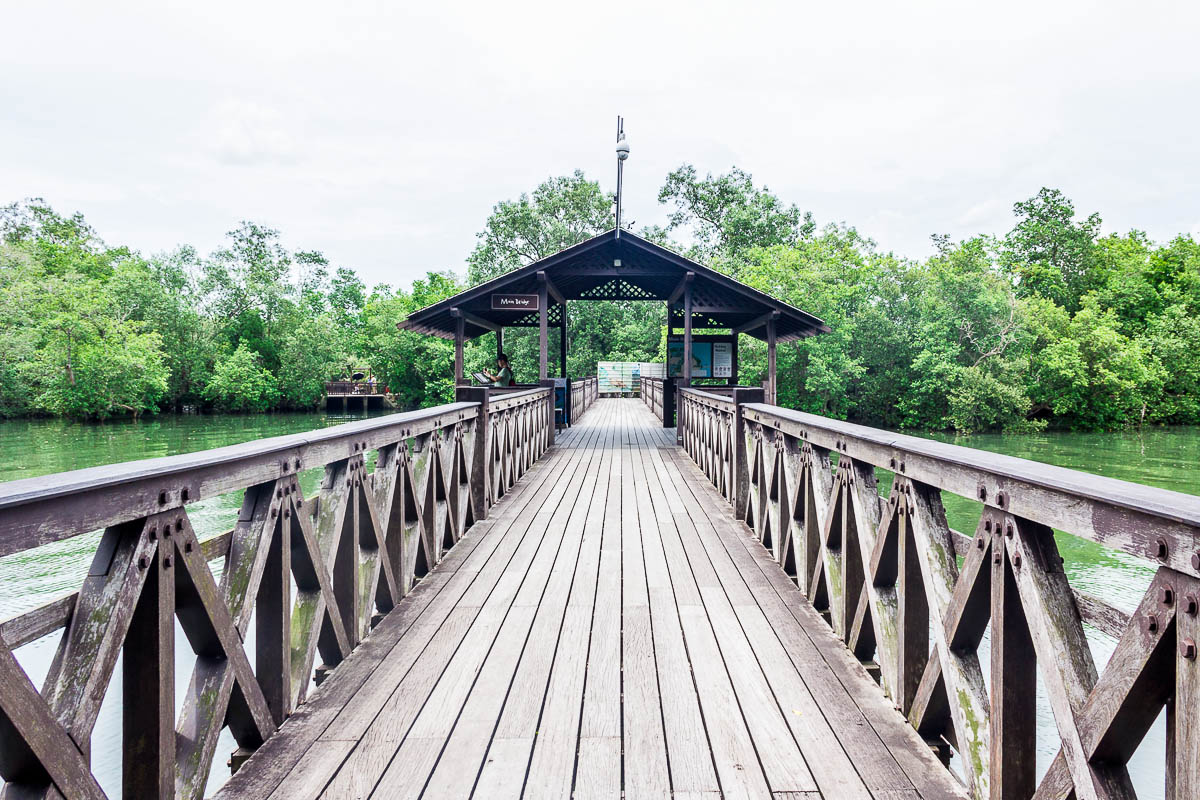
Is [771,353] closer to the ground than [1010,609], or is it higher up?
higher up

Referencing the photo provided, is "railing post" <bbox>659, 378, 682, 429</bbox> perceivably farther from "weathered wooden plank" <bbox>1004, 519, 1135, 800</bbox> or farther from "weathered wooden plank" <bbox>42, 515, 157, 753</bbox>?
"weathered wooden plank" <bbox>42, 515, 157, 753</bbox>

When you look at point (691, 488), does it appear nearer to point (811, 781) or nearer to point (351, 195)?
point (811, 781)

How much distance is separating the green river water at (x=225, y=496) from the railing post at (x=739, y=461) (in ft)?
8.06

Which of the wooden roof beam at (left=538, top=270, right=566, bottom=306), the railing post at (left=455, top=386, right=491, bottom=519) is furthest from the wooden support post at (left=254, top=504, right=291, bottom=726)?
the wooden roof beam at (left=538, top=270, right=566, bottom=306)

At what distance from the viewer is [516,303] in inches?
443

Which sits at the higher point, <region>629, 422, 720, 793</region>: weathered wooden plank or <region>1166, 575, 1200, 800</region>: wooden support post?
<region>1166, 575, 1200, 800</region>: wooden support post

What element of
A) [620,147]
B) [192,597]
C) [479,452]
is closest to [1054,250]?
[620,147]

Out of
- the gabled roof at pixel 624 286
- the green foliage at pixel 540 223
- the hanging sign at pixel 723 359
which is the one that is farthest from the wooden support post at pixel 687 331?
the green foliage at pixel 540 223

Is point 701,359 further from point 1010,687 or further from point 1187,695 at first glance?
point 1187,695

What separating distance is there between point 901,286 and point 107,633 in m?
27.7

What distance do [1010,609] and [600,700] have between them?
127cm

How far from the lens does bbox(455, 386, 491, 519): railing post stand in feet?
16.8

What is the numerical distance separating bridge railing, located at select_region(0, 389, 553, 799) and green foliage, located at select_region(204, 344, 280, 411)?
116ft

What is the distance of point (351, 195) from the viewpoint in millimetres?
84438
